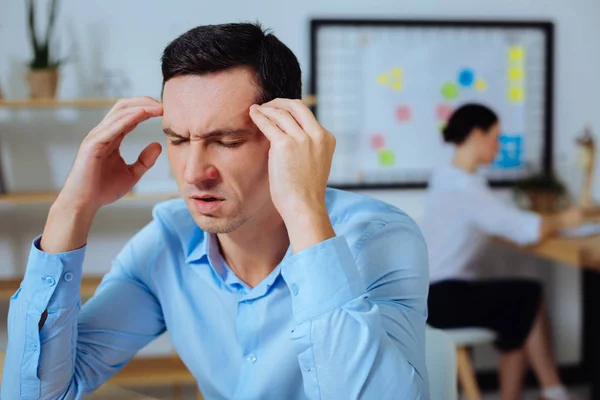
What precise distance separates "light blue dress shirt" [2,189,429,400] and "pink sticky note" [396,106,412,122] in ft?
7.08

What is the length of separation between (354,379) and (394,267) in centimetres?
24

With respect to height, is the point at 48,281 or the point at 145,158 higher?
the point at 145,158

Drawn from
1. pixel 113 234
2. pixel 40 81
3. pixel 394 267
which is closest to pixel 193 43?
pixel 394 267

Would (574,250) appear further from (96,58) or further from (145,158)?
(96,58)

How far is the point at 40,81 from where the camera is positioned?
112 inches

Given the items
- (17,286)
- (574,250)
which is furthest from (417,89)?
(17,286)

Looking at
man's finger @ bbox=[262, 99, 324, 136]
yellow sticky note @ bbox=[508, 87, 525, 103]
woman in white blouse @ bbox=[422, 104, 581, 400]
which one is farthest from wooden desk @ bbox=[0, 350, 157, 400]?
yellow sticky note @ bbox=[508, 87, 525, 103]

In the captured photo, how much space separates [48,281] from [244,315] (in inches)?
13.8

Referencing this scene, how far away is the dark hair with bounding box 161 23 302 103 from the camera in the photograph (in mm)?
1156

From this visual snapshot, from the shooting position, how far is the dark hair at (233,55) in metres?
1.16

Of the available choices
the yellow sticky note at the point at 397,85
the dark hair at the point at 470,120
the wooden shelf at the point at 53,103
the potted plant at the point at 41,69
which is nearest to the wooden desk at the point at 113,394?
the wooden shelf at the point at 53,103

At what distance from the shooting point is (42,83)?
2.84m

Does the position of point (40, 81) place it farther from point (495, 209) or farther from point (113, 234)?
point (495, 209)

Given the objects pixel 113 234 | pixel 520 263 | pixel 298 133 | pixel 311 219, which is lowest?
pixel 520 263
